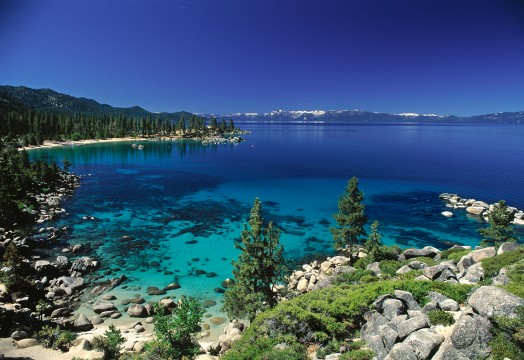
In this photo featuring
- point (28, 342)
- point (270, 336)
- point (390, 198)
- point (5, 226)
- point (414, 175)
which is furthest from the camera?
point (414, 175)

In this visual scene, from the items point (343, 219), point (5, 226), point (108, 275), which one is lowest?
point (108, 275)

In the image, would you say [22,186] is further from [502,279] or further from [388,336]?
[502,279]

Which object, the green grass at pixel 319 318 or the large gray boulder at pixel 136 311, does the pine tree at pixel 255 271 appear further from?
the large gray boulder at pixel 136 311

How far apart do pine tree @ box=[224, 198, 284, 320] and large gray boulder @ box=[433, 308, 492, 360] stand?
14585 millimetres

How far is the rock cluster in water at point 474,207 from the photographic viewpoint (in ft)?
194

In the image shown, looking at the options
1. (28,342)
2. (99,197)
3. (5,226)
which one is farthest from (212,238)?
(99,197)

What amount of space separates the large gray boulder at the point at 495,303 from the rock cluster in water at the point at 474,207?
52.2m

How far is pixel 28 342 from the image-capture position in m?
22.5

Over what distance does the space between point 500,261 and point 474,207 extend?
47459 millimetres

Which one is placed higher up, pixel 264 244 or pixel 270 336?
pixel 264 244

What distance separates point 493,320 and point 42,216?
215 ft

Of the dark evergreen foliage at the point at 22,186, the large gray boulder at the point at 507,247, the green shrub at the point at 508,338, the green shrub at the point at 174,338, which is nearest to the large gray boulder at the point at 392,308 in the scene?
the green shrub at the point at 508,338

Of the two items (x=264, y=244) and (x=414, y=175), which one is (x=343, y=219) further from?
(x=414, y=175)

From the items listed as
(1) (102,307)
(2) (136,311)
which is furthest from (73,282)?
(2) (136,311)
